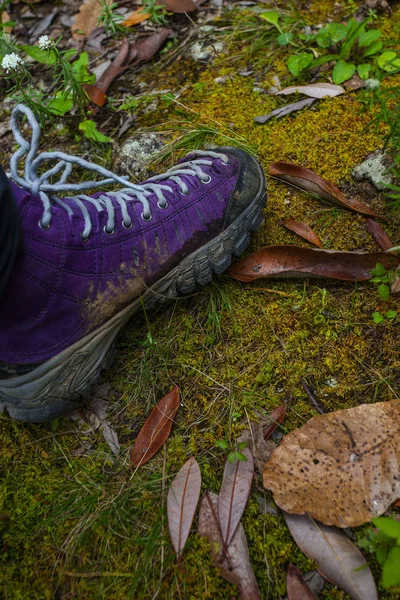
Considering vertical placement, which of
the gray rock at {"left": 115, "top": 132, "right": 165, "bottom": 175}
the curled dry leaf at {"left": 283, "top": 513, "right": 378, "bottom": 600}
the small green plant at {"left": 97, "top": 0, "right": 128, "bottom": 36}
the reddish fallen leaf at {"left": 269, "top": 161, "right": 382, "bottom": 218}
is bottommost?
the curled dry leaf at {"left": 283, "top": 513, "right": 378, "bottom": 600}

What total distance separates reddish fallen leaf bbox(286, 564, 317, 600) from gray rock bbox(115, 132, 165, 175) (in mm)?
1714

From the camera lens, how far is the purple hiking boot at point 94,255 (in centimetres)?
150

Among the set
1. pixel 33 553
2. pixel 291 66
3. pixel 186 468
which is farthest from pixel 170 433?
pixel 291 66

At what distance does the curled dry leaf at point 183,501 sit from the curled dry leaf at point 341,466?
220mm

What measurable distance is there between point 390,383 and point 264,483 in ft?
1.75

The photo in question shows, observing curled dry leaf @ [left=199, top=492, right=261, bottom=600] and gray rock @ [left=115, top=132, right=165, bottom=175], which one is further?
gray rock @ [left=115, top=132, right=165, bottom=175]

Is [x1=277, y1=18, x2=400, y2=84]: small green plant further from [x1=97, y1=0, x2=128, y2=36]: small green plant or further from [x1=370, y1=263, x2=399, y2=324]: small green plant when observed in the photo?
[x1=370, y1=263, x2=399, y2=324]: small green plant

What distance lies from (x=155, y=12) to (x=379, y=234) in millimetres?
1814

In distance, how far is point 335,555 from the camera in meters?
1.34

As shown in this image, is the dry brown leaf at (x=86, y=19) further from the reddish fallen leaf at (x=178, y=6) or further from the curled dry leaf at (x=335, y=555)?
the curled dry leaf at (x=335, y=555)

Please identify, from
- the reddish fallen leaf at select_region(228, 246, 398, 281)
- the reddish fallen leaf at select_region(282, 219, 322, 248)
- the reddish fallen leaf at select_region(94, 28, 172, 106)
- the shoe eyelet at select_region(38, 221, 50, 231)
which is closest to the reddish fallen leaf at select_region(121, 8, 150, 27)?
the reddish fallen leaf at select_region(94, 28, 172, 106)

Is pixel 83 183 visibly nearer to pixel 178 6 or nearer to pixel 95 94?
pixel 95 94

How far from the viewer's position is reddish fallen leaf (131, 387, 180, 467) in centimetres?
160

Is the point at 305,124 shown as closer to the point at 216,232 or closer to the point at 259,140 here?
the point at 259,140
